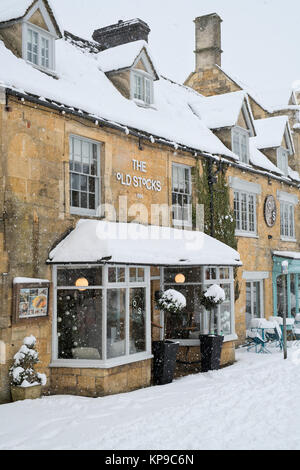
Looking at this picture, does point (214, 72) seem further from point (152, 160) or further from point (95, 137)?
point (95, 137)

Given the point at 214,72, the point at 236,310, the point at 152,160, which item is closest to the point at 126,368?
the point at 152,160

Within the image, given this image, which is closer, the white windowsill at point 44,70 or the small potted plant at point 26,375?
the small potted plant at point 26,375

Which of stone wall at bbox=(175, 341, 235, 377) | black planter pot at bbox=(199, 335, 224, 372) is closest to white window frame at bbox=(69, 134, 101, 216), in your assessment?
black planter pot at bbox=(199, 335, 224, 372)

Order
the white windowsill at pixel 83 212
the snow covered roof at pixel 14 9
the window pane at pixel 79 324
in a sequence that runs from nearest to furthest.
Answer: the window pane at pixel 79 324 < the snow covered roof at pixel 14 9 < the white windowsill at pixel 83 212

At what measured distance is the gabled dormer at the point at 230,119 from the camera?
18.1 metres

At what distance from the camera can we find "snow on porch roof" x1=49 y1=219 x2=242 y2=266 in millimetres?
10532

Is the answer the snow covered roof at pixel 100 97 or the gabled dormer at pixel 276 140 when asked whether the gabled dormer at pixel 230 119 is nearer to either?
the snow covered roof at pixel 100 97

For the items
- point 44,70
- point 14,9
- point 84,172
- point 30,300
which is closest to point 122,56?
point 44,70

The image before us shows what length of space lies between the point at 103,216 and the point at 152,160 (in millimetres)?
2555

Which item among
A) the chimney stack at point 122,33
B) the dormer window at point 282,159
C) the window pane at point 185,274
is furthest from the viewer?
the dormer window at point 282,159

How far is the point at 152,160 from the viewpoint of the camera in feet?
45.6

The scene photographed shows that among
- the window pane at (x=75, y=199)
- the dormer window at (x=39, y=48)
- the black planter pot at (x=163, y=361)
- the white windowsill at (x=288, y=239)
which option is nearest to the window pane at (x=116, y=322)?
the black planter pot at (x=163, y=361)

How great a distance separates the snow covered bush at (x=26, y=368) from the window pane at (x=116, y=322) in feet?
4.96

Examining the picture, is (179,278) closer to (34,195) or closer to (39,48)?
(34,195)
